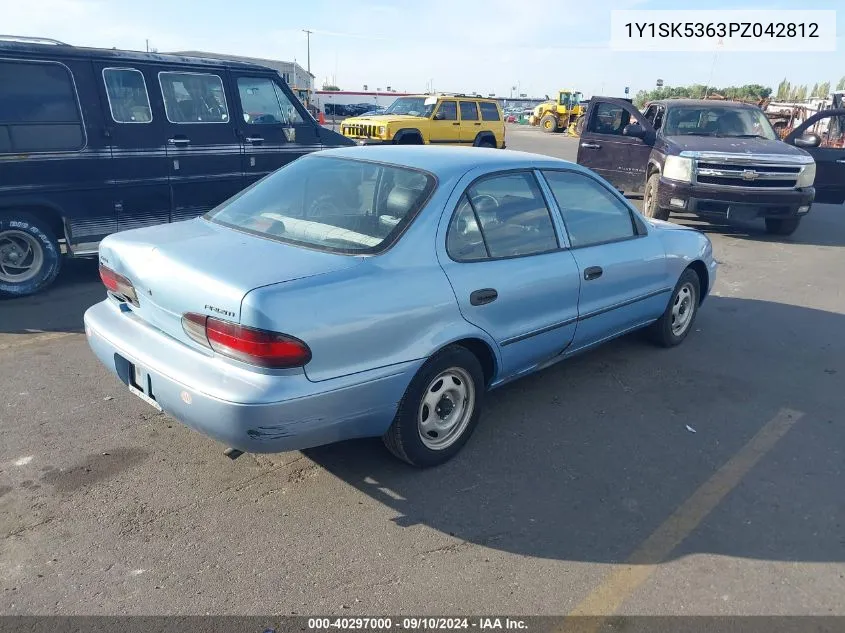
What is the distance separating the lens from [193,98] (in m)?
7.05

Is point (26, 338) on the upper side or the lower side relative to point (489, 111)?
Result: lower

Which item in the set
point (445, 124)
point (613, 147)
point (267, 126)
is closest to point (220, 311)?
point (267, 126)

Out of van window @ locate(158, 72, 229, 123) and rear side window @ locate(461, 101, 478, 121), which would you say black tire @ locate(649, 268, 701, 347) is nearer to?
van window @ locate(158, 72, 229, 123)

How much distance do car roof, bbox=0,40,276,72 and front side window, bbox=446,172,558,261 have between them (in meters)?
4.64

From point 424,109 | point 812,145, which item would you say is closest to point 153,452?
point 812,145

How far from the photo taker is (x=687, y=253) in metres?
5.19

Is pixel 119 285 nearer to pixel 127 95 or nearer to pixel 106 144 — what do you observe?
pixel 106 144

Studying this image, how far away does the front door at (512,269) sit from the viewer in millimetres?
3427

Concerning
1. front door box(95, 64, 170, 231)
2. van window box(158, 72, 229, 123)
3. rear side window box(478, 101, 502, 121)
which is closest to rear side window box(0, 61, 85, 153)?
front door box(95, 64, 170, 231)

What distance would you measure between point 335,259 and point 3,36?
5.12 metres

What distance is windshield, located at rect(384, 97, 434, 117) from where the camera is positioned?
1809cm

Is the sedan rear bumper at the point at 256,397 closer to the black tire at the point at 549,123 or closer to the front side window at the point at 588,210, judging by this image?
the front side window at the point at 588,210

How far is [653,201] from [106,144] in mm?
7752

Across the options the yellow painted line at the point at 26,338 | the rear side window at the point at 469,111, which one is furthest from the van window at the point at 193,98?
the rear side window at the point at 469,111
